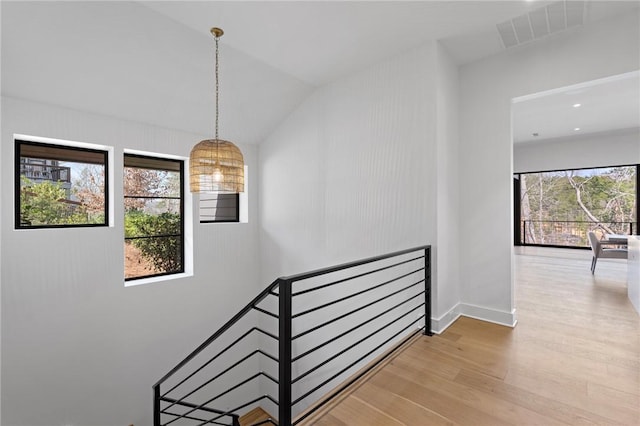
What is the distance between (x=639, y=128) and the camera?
6.06 m

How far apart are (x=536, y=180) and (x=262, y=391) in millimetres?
8912

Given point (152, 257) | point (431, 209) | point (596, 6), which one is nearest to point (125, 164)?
point (152, 257)

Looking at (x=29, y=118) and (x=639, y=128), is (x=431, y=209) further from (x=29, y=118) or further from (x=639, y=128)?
(x=639, y=128)

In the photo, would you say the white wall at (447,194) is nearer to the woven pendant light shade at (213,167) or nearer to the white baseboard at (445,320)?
the white baseboard at (445,320)

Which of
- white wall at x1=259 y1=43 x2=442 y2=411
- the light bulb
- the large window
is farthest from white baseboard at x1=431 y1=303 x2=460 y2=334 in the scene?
the large window

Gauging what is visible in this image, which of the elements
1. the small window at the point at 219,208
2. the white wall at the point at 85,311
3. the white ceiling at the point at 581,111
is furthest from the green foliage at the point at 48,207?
the white ceiling at the point at 581,111

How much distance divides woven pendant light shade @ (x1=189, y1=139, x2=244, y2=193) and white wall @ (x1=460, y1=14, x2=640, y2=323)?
252 cm

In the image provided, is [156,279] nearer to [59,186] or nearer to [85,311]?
[85,311]

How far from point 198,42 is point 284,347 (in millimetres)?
2911

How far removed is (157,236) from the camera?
13.4 ft

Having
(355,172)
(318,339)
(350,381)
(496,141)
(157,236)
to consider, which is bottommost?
(318,339)

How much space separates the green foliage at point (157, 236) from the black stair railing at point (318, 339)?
133 centimetres

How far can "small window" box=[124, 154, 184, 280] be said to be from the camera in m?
3.83

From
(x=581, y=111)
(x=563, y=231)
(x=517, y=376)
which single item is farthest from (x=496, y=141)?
(x=563, y=231)
